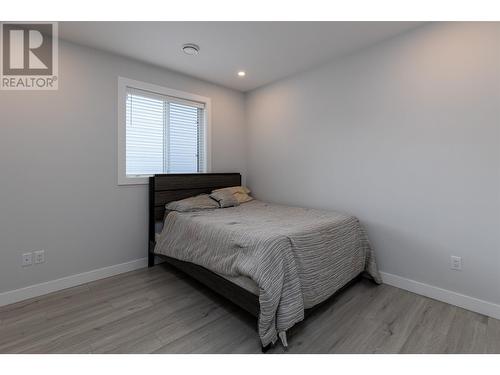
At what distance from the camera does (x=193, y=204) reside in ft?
9.38

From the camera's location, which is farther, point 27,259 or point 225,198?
point 225,198

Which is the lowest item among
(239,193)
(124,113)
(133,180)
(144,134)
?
(239,193)

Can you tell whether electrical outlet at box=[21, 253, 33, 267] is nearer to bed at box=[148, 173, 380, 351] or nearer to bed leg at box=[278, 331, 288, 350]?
bed at box=[148, 173, 380, 351]

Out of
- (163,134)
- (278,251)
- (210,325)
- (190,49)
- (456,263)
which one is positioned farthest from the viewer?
(163,134)

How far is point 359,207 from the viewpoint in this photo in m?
2.69

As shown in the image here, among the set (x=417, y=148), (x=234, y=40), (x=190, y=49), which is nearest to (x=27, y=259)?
(x=190, y=49)

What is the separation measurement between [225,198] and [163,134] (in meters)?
1.19

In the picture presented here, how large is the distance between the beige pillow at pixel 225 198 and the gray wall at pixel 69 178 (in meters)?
0.88

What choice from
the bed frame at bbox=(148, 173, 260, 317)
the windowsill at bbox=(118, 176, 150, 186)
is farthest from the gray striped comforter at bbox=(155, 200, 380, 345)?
the windowsill at bbox=(118, 176, 150, 186)

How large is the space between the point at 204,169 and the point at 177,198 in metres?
0.67

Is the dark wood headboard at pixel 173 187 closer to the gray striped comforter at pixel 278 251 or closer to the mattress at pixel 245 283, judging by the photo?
the gray striped comforter at pixel 278 251

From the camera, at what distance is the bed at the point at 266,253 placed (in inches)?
62.7

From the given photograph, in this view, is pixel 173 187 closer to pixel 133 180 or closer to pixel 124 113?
pixel 133 180

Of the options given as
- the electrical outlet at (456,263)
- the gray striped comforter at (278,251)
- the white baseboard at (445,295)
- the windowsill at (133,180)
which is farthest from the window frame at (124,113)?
the electrical outlet at (456,263)
